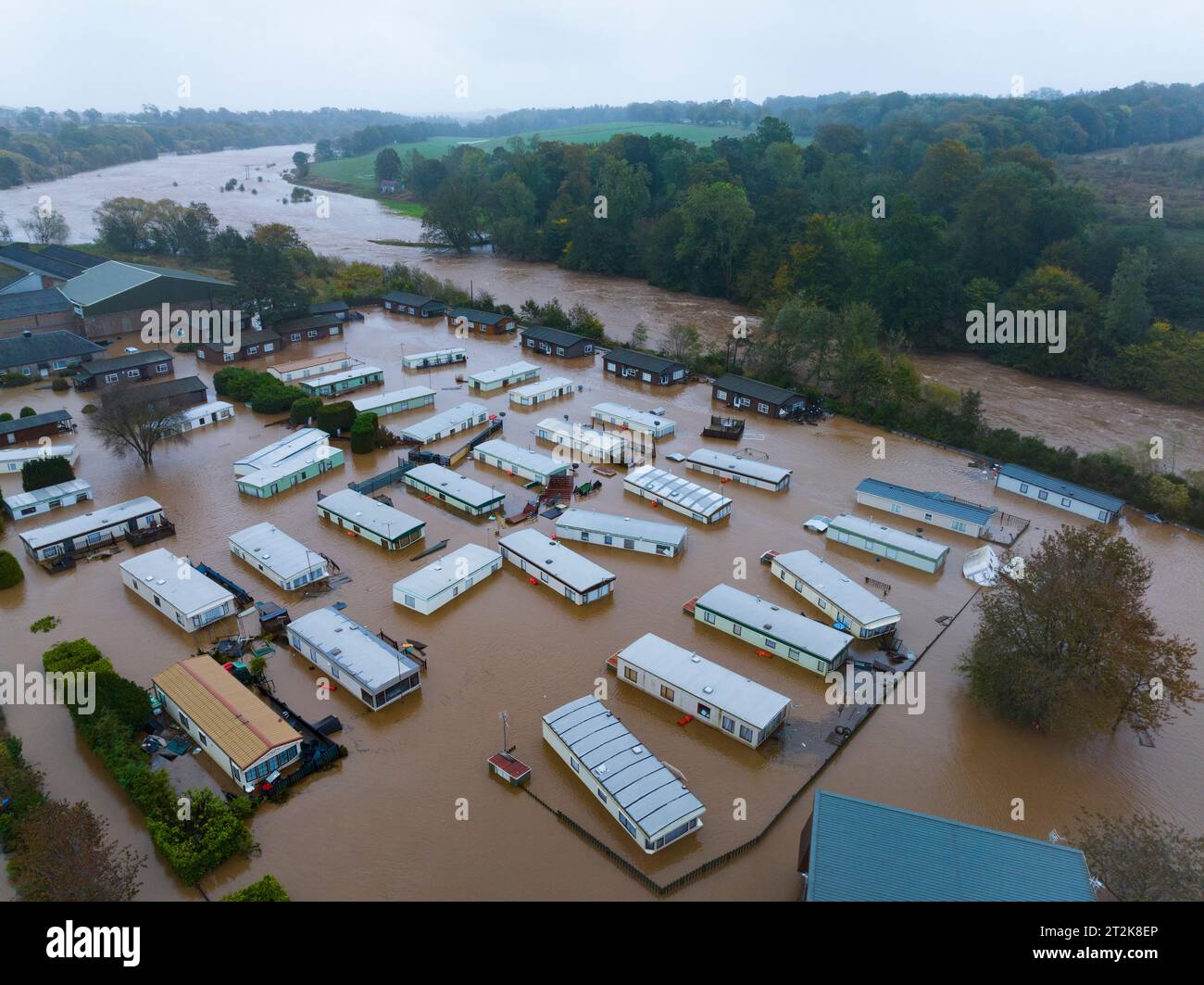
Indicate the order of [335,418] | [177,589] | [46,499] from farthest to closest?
[335,418]
[46,499]
[177,589]

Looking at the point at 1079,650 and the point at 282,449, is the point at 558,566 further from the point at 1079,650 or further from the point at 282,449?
the point at 282,449

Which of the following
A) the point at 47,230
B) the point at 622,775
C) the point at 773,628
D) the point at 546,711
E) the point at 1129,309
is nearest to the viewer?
the point at 622,775

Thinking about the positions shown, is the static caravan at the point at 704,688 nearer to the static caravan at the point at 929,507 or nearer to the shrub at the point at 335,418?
the static caravan at the point at 929,507

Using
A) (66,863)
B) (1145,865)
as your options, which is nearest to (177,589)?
(66,863)

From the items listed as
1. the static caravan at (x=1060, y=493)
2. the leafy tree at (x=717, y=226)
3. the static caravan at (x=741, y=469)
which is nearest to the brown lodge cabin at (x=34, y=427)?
the static caravan at (x=741, y=469)

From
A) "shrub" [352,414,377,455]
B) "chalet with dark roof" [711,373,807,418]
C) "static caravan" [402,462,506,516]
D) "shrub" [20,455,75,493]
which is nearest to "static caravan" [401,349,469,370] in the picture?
"shrub" [352,414,377,455]

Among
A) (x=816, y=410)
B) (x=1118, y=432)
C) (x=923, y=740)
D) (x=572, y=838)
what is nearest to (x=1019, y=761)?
(x=923, y=740)

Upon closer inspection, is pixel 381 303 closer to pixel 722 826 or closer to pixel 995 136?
pixel 722 826

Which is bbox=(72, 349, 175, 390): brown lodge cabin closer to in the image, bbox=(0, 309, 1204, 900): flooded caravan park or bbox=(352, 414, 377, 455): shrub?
bbox=(0, 309, 1204, 900): flooded caravan park
